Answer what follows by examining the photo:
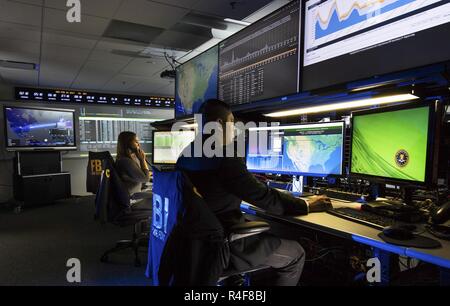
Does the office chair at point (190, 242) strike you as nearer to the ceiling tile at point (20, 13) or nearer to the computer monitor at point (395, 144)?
the computer monitor at point (395, 144)

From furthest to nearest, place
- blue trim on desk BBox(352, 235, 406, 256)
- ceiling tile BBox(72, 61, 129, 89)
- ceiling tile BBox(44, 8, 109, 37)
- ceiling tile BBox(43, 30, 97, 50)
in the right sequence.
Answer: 1. ceiling tile BBox(72, 61, 129, 89)
2. ceiling tile BBox(43, 30, 97, 50)
3. ceiling tile BBox(44, 8, 109, 37)
4. blue trim on desk BBox(352, 235, 406, 256)

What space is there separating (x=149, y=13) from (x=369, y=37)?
2.22 m

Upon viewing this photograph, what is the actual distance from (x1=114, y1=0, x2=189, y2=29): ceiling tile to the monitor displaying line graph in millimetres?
1548

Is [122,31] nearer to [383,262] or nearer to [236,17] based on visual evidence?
[236,17]

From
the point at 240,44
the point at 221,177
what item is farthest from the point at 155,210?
the point at 240,44

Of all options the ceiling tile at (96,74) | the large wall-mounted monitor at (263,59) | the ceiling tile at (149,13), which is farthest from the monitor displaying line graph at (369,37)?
the ceiling tile at (96,74)

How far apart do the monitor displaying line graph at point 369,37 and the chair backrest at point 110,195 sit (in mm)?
1645

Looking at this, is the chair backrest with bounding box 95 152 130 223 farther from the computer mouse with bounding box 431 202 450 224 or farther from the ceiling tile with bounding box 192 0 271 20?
the computer mouse with bounding box 431 202 450 224

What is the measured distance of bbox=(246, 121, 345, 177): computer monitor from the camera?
1802mm

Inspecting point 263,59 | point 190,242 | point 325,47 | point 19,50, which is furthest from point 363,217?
point 19,50

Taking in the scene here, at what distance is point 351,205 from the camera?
1.62 m

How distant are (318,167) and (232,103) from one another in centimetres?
100

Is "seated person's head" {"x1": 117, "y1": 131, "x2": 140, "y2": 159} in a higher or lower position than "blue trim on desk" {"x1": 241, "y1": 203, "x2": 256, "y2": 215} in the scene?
higher

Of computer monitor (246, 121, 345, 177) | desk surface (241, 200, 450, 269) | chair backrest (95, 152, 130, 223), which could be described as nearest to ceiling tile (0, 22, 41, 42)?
chair backrest (95, 152, 130, 223)
